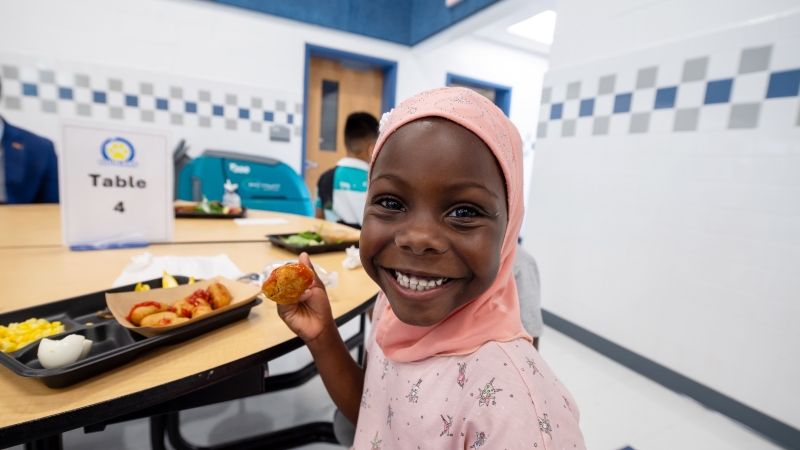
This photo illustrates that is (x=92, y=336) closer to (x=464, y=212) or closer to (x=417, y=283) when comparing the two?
(x=417, y=283)

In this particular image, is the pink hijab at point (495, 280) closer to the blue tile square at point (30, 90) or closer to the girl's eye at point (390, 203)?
the girl's eye at point (390, 203)

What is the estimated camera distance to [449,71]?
5070 millimetres

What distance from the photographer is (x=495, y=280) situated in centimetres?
67

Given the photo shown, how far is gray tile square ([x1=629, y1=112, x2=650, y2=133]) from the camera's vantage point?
7.16 ft

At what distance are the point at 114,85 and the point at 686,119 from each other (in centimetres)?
432

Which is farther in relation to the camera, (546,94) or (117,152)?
(546,94)

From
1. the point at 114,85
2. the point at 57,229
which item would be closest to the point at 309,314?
the point at 57,229

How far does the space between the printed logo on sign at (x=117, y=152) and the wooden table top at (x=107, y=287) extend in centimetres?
31

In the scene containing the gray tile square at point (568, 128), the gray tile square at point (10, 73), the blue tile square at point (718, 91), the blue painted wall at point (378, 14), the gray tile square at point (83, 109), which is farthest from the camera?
the blue painted wall at point (378, 14)

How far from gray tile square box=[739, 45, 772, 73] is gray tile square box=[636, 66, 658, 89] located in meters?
0.38

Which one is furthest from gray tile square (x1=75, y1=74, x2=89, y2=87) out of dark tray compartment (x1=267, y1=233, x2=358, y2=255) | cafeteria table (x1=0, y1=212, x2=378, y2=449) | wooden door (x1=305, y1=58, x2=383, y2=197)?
dark tray compartment (x1=267, y1=233, x2=358, y2=255)

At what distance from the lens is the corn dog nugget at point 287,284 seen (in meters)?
0.73

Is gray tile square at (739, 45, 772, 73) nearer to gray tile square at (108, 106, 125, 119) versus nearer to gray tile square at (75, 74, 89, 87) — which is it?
gray tile square at (108, 106, 125, 119)

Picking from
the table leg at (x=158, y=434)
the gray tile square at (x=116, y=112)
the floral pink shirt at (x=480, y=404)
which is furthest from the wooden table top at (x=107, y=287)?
the gray tile square at (x=116, y=112)
